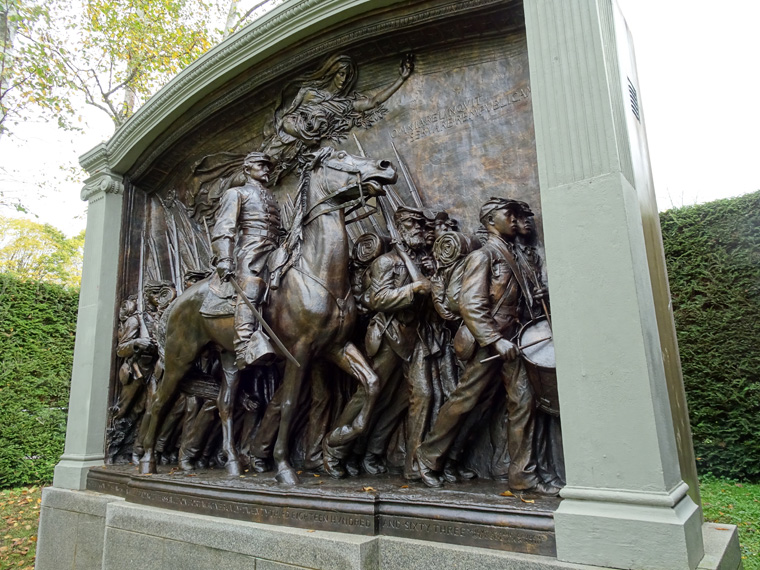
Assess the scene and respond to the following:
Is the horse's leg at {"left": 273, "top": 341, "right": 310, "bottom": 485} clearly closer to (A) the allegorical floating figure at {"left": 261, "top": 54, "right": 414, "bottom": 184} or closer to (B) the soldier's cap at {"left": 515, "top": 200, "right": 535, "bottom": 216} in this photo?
(B) the soldier's cap at {"left": 515, "top": 200, "right": 535, "bottom": 216}

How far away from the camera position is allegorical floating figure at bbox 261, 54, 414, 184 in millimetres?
6855

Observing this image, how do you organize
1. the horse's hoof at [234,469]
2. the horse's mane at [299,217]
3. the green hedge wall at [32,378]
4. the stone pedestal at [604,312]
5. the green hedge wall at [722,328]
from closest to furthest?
the stone pedestal at [604,312], the horse's mane at [299,217], the horse's hoof at [234,469], the green hedge wall at [722,328], the green hedge wall at [32,378]

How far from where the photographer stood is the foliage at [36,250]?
3341 centimetres

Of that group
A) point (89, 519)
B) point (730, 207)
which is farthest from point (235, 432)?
point (730, 207)

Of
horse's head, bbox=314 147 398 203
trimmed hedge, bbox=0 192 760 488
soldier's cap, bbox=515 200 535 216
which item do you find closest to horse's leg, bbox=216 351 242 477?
horse's head, bbox=314 147 398 203

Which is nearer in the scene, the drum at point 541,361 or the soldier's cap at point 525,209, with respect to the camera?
the drum at point 541,361

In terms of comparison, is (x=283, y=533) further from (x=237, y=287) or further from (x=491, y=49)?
(x=491, y=49)

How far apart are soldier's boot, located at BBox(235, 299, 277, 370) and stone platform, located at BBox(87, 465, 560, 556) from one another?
121 cm

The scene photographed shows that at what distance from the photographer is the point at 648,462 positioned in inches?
138

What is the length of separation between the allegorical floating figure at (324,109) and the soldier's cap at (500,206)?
2.19m

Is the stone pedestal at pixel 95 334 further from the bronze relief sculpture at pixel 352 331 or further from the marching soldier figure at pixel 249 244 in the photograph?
the marching soldier figure at pixel 249 244

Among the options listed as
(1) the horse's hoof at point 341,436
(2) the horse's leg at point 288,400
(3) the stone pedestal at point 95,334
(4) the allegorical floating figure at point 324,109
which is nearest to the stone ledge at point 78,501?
(3) the stone pedestal at point 95,334

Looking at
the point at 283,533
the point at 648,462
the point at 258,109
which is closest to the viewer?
the point at 648,462

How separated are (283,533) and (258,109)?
5.55 metres
